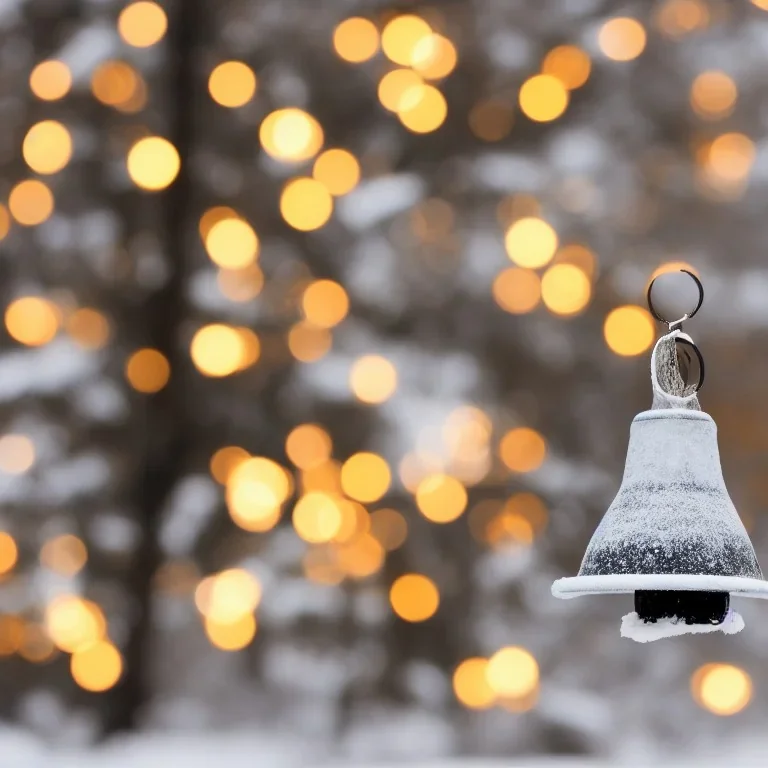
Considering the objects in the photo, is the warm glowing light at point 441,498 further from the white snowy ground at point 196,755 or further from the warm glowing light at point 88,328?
the warm glowing light at point 88,328

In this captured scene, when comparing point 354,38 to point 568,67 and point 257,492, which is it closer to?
point 568,67

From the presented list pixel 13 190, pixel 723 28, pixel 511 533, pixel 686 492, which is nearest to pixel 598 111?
pixel 723 28

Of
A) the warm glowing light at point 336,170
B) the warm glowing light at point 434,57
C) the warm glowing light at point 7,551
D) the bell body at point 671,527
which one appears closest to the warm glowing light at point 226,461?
the warm glowing light at point 7,551

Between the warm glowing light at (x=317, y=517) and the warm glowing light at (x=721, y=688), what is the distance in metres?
0.57

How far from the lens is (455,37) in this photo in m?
2.04

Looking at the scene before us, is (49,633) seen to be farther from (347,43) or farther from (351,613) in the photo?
(347,43)

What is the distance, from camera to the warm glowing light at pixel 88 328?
201 cm

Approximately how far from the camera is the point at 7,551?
1965 millimetres

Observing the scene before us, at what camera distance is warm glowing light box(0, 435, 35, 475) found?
1.98 metres

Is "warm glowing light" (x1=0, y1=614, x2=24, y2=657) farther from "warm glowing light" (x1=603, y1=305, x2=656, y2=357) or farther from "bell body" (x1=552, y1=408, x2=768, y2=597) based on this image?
"bell body" (x1=552, y1=408, x2=768, y2=597)

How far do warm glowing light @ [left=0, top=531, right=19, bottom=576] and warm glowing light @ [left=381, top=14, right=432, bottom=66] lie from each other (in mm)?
968

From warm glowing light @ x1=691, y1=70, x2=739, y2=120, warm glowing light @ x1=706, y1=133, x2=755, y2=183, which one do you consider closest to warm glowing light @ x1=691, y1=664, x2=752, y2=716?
warm glowing light @ x1=706, y1=133, x2=755, y2=183

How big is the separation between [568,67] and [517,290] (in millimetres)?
367

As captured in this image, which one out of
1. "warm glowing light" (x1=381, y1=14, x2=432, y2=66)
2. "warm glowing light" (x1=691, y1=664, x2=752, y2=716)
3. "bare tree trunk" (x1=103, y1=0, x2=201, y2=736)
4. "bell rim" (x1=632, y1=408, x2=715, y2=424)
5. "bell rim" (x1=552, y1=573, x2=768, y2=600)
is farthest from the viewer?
"warm glowing light" (x1=381, y1=14, x2=432, y2=66)
